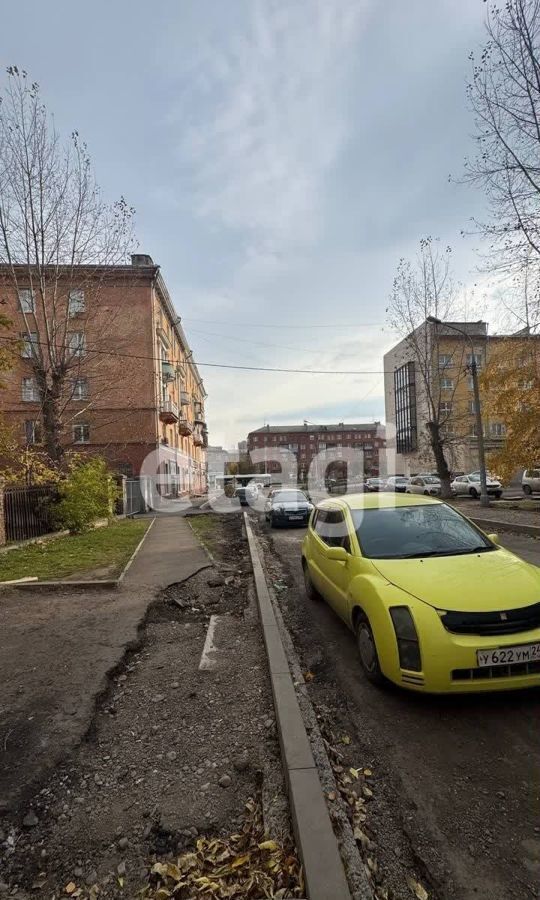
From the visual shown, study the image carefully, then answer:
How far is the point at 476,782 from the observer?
245 cm

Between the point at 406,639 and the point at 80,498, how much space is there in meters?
12.8

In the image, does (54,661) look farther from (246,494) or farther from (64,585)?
(246,494)

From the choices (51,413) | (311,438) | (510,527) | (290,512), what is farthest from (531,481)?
(311,438)

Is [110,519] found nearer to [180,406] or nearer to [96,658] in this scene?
[96,658]

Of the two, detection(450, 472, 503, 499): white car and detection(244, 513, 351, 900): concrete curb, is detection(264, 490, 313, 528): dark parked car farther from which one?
detection(450, 472, 503, 499): white car

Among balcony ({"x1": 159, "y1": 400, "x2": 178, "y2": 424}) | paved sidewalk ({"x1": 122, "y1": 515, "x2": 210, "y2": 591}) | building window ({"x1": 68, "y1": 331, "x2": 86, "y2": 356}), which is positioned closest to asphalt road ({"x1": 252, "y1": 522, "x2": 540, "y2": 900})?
paved sidewalk ({"x1": 122, "y1": 515, "x2": 210, "y2": 591})

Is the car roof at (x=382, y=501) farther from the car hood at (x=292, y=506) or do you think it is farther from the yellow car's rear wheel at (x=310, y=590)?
the car hood at (x=292, y=506)

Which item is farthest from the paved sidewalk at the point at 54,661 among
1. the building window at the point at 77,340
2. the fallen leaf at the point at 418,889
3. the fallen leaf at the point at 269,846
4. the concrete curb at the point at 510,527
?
the building window at the point at 77,340

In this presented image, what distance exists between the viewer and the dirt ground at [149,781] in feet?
6.57

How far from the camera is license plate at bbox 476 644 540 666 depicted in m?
2.90

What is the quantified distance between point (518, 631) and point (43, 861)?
2989 millimetres

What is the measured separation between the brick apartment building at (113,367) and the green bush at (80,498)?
159 inches

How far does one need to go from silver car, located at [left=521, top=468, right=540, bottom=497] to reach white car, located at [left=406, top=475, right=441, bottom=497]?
6.11 metres

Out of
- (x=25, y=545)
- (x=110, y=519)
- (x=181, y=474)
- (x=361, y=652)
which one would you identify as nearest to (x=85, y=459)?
(x=110, y=519)
